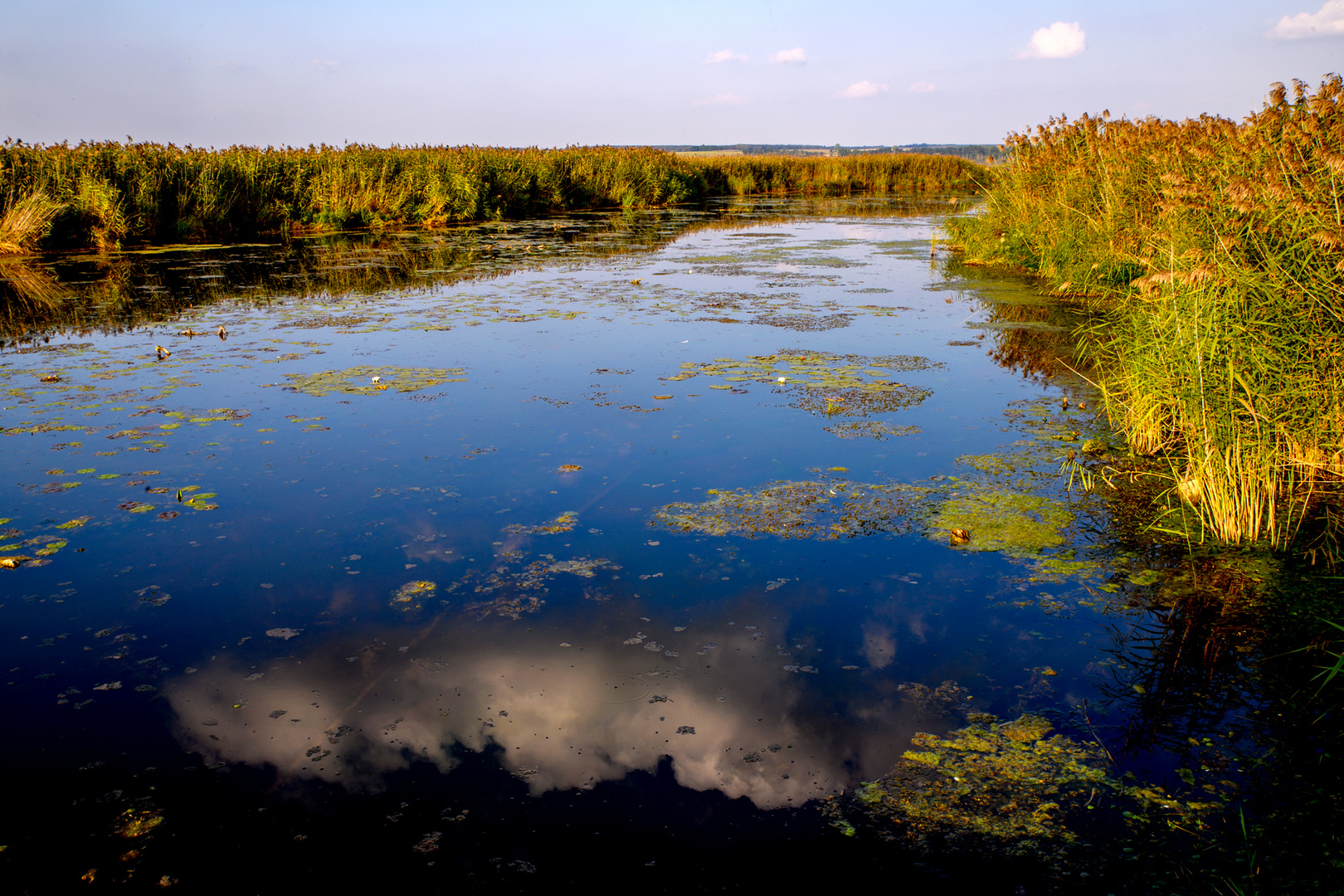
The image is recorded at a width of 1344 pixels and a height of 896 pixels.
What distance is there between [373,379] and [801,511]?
11.5ft

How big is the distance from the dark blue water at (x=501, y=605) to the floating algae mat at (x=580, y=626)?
14mm

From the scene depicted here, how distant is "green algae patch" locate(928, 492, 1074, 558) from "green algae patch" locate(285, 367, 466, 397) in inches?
143

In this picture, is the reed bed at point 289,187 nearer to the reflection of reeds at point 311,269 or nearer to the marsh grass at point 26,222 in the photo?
the marsh grass at point 26,222

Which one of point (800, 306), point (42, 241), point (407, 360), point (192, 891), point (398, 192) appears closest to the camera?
point (192, 891)

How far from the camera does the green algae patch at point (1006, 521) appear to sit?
11.3 ft

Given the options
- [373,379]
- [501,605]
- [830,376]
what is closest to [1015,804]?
[501,605]

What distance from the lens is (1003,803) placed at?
2.05m

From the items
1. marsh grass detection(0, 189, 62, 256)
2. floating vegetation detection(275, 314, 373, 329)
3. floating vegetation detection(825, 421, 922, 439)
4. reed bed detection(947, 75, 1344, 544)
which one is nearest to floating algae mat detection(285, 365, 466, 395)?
floating vegetation detection(275, 314, 373, 329)

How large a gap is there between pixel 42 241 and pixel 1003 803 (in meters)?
15.1

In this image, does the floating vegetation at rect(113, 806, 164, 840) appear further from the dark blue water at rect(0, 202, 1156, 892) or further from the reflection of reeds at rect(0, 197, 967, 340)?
the reflection of reeds at rect(0, 197, 967, 340)

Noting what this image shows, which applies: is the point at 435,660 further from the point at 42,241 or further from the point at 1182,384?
the point at 42,241

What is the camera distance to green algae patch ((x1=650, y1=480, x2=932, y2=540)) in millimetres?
3576

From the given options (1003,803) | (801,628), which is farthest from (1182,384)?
(1003,803)

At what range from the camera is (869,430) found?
4.82 m
